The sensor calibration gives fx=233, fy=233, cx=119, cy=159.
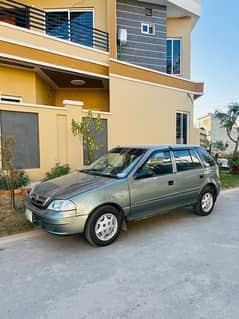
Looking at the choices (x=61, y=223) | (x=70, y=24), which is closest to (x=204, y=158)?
(x=61, y=223)

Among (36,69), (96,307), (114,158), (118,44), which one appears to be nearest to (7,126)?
(36,69)

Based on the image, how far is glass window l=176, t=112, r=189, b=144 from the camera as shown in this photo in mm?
12438

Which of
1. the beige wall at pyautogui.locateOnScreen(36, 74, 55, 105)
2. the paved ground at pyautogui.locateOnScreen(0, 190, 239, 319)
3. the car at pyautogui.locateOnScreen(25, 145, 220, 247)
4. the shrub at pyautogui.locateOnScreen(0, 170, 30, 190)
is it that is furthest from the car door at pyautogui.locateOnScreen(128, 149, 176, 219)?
the beige wall at pyautogui.locateOnScreen(36, 74, 55, 105)

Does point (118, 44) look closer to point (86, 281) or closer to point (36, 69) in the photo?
point (36, 69)

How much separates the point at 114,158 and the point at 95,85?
790cm

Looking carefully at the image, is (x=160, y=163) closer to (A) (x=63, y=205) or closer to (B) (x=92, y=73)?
(A) (x=63, y=205)

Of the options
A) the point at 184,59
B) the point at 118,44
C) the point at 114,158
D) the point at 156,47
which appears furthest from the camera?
the point at 184,59

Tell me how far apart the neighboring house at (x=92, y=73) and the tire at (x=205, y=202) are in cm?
440

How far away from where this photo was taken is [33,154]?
24.6 feet

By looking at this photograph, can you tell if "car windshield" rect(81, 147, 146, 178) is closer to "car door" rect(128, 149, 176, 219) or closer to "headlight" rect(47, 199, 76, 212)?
"car door" rect(128, 149, 176, 219)

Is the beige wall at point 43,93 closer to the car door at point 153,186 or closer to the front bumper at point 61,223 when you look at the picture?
the car door at point 153,186

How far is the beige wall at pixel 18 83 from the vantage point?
8.82 m

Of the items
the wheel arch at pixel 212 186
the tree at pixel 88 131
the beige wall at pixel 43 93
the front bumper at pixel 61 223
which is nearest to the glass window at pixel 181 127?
the tree at pixel 88 131

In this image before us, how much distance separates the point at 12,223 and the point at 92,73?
7171mm
